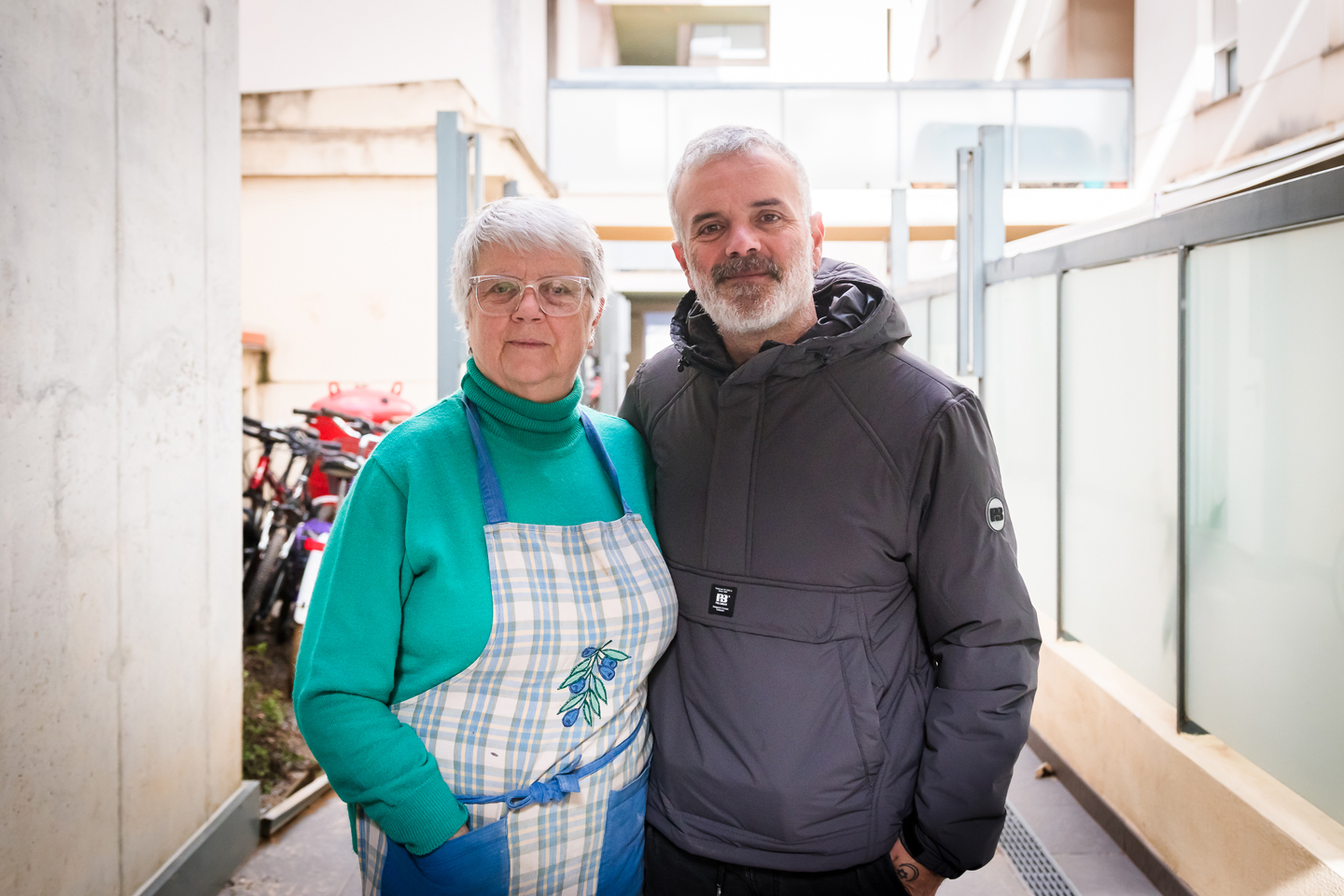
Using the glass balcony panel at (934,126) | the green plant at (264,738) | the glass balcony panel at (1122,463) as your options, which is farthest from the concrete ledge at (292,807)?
the glass balcony panel at (934,126)

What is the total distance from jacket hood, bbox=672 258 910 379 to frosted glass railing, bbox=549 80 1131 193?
1047 cm

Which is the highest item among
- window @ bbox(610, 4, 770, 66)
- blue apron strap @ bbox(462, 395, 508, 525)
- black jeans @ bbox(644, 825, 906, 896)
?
window @ bbox(610, 4, 770, 66)

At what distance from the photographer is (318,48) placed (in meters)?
10.0

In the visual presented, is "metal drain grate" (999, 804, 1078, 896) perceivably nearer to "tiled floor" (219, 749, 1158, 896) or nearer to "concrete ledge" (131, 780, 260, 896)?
"tiled floor" (219, 749, 1158, 896)

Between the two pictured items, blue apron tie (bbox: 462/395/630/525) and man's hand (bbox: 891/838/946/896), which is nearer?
blue apron tie (bbox: 462/395/630/525)

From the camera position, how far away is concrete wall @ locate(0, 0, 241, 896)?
7.20ft

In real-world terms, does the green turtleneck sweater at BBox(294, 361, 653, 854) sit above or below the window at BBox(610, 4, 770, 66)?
below

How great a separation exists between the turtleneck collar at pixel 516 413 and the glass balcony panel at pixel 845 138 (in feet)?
37.5

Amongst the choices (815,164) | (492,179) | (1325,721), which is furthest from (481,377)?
(815,164)

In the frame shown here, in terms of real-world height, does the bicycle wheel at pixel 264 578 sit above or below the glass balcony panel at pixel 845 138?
below

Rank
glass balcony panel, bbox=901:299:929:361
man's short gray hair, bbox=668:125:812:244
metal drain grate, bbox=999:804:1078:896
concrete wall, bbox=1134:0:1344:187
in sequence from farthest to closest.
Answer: concrete wall, bbox=1134:0:1344:187
glass balcony panel, bbox=901:299:929:361
metal drain grate, bbox=999:804:1078:896
man's short gray hair, bbox=668:125:812:244

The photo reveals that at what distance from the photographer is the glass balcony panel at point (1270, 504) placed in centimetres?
261

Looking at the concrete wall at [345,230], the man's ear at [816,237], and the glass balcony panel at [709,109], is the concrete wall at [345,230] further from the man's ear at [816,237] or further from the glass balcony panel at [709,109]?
the man's ear at [816,237]

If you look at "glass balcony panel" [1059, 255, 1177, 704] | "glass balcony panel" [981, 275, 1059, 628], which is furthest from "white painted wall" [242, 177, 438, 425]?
"glass balcony panel" [1059, 255, 1177, 704]
